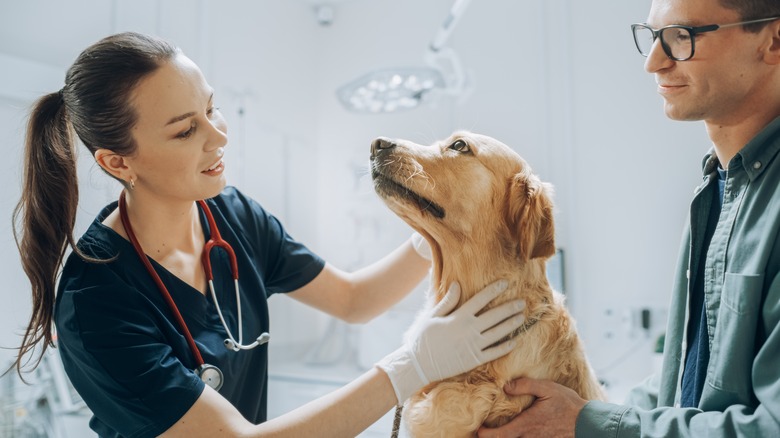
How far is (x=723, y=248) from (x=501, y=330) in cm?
42

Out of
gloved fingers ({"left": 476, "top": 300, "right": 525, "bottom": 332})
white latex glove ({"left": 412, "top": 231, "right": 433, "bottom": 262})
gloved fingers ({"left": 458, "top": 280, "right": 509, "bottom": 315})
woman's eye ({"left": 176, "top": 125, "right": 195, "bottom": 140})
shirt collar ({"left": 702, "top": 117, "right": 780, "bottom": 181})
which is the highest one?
woman's eye ({"left": 176, "top": 125, "right": 195, "bottom": 140})

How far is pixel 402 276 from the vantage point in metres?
1.60

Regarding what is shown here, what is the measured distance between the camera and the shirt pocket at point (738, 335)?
0.87 m

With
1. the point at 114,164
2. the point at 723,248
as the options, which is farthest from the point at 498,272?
the point at 114,164

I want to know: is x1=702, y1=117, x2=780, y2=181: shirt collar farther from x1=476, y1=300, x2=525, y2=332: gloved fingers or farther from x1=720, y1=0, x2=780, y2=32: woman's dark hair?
x1=476, y1=300, x2=525, y2=332: gloved fingers

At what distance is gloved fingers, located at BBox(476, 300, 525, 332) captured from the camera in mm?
1158

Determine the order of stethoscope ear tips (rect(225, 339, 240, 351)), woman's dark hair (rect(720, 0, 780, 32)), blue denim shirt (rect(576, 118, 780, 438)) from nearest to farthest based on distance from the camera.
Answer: blue denim shirt (rect(576, 118, 780, 438)) → woman's dark hair (rect(720, 0, 780, 32)) → stethoscope ear tips (rect(225, 339, 240, 351))

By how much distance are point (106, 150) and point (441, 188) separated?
0.72 m

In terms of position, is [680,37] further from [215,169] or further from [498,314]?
[215,169]

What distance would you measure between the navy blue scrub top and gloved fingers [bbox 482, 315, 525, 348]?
0.56 metres

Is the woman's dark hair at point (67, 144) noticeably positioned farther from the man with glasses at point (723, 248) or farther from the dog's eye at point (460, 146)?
the man with glasses at point (723, 248)

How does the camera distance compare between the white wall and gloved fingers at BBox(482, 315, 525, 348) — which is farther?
the white wall

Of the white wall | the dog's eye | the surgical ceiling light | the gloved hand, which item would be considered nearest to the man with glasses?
the gloved hand

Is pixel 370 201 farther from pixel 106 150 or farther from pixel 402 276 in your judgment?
pixel 106 150
